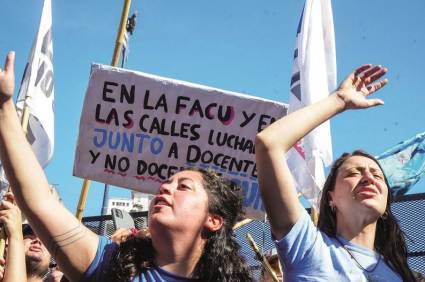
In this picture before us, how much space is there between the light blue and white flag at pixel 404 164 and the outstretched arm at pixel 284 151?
251cm

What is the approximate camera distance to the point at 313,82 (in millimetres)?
4938

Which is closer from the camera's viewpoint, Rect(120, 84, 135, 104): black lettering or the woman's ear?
the woman's ear

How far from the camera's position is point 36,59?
4.76 meters

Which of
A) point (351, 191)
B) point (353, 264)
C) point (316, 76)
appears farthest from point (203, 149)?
point (353, 264)

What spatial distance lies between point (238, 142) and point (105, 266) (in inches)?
94.7

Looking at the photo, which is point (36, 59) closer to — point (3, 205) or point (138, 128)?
point (138, 128)

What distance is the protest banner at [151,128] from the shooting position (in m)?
4.39

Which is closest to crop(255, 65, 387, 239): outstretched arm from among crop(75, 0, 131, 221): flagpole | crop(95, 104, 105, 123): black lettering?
crop(95, 104, 105, 123): black lettering

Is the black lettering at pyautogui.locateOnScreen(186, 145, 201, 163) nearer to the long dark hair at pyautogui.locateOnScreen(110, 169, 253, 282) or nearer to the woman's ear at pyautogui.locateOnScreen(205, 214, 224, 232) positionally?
the long dark hair at pyautogui.locateOnScreen(110, 169, 253, 282)

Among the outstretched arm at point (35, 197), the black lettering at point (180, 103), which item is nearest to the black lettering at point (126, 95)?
the black lettering at point (180, 103)

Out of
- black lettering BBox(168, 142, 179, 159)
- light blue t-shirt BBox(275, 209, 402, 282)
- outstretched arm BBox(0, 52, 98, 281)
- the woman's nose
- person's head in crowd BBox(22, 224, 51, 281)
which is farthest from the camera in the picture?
black lettering BBox(168, 142, 179, 159)

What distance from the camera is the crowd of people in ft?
6.83

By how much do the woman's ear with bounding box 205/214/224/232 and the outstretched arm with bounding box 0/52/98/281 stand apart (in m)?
0.55

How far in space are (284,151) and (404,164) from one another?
296 centimetres
